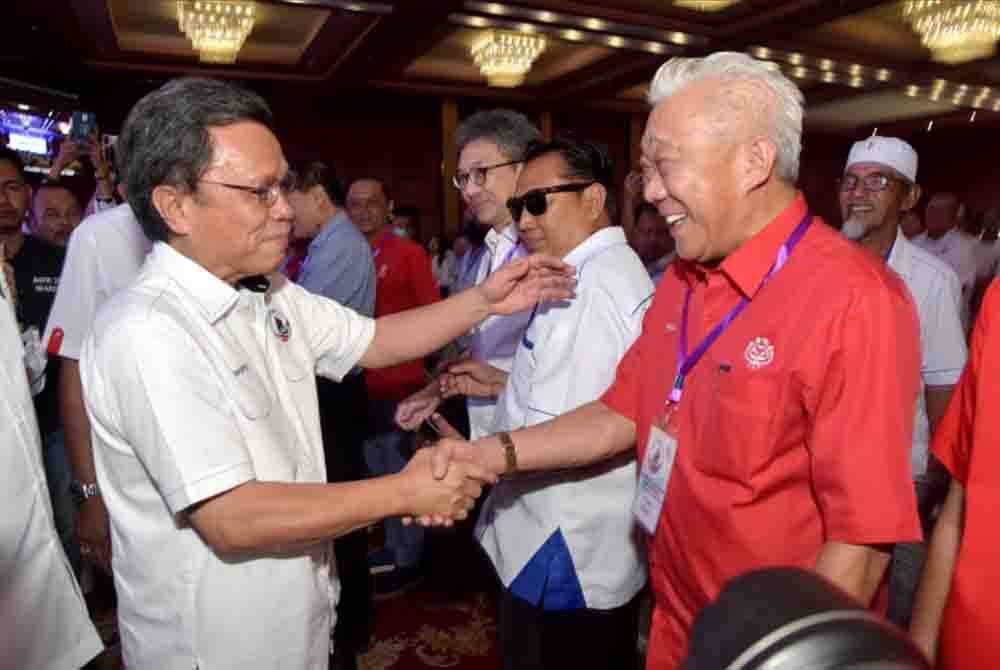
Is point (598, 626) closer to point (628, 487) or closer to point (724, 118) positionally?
point (628, 487)

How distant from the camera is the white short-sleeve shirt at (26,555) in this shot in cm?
152

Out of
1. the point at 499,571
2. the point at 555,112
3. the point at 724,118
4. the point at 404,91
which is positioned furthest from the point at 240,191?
the point at 555,112

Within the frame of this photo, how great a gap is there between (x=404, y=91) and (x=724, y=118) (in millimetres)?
10459

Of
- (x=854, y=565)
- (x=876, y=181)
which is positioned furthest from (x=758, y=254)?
(x=876, y=181)

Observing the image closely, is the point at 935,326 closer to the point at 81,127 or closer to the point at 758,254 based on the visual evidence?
the point at 758,254

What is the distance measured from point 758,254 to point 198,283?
102 centimetres

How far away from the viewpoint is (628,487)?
2.01m

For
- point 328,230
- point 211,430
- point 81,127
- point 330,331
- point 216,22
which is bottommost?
point 211,430

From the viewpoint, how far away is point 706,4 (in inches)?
293

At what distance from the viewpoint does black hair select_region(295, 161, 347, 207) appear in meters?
3.85

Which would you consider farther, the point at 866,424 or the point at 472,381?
the point at 472,381

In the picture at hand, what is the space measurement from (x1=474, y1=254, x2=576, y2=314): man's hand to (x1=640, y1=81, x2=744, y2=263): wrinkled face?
1.90ft

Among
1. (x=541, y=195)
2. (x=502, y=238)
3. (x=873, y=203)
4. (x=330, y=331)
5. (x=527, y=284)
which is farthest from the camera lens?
(x=873, y=203)

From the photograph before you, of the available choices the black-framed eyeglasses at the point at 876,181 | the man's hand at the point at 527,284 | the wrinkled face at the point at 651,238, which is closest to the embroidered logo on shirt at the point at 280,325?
the man's hand at the point at 527,284
